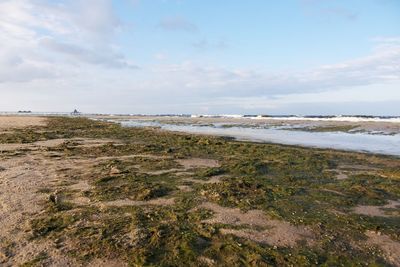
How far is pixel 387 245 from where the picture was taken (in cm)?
577

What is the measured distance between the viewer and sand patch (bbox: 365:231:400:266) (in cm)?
537

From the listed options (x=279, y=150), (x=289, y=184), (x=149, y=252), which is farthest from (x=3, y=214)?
(x=279, y=150)

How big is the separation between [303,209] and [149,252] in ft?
11.3

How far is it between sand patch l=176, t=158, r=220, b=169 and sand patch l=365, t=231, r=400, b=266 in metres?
6.24

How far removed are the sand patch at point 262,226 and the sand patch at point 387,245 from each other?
3.21ft

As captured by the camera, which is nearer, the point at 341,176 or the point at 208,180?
the point at 208,180

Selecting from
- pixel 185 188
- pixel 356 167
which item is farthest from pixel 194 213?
pixel 356 167

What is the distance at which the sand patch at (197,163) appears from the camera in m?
11.9

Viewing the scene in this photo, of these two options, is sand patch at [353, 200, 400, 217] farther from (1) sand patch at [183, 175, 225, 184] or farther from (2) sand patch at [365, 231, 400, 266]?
(1) sand patch at [183, 175, 225, 184]

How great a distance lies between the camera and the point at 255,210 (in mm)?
7211

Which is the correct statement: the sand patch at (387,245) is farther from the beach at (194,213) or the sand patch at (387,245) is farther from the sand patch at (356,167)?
the sand patch at (356,167)

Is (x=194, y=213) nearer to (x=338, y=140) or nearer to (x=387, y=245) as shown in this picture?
(x=387, y=245)

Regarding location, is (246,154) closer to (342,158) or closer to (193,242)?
(342,158)

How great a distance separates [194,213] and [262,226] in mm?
1253
